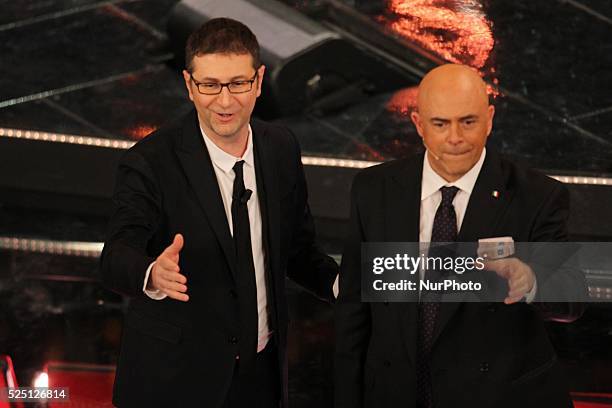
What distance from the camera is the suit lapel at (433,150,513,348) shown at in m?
3.01

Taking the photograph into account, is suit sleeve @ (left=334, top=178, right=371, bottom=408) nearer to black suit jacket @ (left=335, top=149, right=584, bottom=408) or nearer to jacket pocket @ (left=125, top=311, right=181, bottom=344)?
black suit jacket @ (left=335, top=149, right=584, bottom=408)

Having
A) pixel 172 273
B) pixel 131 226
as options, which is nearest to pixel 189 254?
pixel 131 226

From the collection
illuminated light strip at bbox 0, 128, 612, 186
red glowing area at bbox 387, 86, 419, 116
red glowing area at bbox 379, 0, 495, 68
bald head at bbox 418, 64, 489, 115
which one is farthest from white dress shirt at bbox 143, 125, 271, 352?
red glowing area at bbox 379, 0, 495, 68

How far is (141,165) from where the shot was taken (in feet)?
10.6

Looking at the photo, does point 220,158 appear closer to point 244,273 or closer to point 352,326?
point 244,273

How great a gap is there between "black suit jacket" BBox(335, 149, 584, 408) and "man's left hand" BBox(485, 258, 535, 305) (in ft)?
0.48

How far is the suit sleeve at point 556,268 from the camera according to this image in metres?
2.95

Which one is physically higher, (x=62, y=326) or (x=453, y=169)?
(x=453, y=169)

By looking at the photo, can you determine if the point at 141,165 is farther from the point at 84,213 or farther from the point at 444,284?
the point at 84,213

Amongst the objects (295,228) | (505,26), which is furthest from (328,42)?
(295,228)

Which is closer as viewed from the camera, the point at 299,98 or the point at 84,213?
the point at 84,213

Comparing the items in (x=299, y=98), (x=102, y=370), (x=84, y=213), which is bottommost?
(x=102, y=370)

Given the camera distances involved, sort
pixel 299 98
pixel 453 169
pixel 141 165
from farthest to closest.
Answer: pixel 299 98, pixel 141 165, pixel 453 169

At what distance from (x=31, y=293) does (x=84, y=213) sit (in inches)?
25.2
